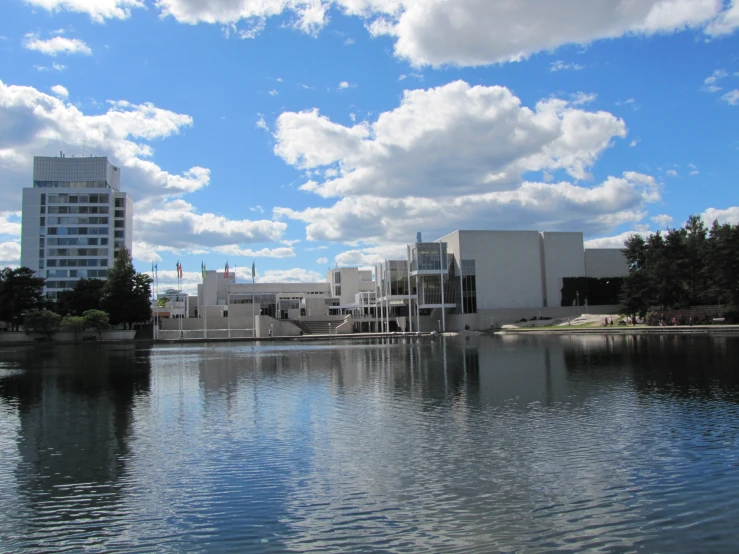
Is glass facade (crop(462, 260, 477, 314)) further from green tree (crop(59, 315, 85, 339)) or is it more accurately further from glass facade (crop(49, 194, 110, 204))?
glass facade (crop(49, 194, 110, 204))

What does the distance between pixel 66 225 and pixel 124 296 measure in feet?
181

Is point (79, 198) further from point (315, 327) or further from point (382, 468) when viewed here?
point (382, 468)

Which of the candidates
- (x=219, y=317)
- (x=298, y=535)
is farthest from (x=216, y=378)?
(x=219, y=317)

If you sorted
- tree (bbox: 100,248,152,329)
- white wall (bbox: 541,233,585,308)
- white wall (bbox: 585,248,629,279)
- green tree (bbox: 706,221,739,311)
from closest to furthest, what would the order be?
green tree (bbox: 706,221,739,311), tree (bbox: 100,248,152,329), white wall (bbox: 541,233,585,308), white wall (bbox: 585,248,629,279)

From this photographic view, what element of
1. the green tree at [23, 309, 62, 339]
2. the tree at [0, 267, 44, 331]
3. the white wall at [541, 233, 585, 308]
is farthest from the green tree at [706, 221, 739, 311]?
the tree at [0, 267, 44, 331]

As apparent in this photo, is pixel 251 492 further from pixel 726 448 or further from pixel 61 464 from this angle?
pixel 726 448

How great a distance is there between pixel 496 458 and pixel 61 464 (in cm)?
927

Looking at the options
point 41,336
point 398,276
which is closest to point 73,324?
point 41,336

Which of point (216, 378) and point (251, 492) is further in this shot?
point (216, 378)

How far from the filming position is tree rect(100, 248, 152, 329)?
86.4 m

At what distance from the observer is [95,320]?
80812 millimetres

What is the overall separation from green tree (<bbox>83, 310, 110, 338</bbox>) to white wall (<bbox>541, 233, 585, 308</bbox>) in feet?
223

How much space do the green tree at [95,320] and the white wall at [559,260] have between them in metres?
67.9

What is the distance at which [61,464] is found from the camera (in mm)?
12945
